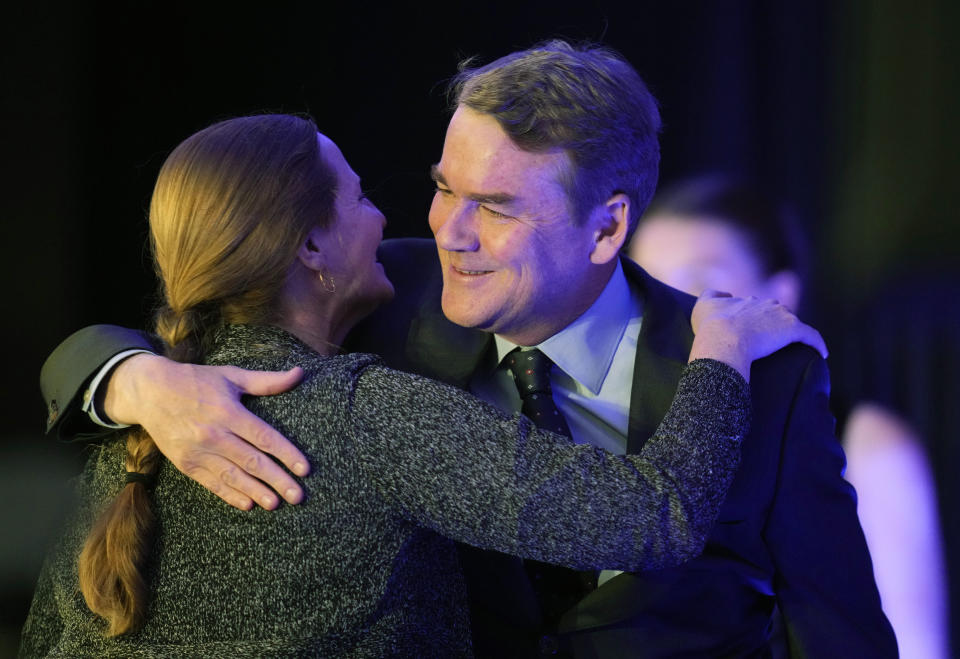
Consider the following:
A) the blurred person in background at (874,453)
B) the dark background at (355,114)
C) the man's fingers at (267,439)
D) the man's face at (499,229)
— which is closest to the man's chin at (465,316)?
the man's face at (499,229)

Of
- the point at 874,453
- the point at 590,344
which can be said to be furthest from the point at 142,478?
the point at 874,453

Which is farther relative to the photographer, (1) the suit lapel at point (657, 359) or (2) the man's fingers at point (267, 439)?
(1) the suit lapel at point (657, 359)

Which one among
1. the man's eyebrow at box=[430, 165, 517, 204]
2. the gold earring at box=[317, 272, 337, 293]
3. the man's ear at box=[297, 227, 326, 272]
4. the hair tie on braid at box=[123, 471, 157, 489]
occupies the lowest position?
the hair tie on braid at box=[123, 471, 157, 489]

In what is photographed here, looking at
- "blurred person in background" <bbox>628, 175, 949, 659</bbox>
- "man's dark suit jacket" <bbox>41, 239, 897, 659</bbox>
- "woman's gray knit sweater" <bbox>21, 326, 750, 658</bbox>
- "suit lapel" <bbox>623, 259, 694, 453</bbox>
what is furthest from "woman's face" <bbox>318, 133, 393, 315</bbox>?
"blurred person in background" <bbox>628, 175, 949, 659</bbox>

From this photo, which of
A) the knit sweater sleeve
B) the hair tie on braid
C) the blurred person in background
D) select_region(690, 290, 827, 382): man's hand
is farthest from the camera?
the blurred person in background

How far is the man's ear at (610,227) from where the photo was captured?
5.69ft

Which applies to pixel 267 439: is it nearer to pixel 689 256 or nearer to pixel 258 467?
pixel 258 467

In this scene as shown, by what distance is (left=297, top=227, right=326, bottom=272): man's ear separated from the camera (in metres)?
1.50

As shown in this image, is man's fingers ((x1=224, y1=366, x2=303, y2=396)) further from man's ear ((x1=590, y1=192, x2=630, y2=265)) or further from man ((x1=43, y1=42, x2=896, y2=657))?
man's ear ((x1=590, y1=192, x2=630, y2=265))

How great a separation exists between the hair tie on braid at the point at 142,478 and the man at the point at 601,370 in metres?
0.13

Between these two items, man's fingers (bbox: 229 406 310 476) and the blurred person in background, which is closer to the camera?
man's fingers (bbox: 229 406 310 476)

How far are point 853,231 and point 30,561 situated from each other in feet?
8.18

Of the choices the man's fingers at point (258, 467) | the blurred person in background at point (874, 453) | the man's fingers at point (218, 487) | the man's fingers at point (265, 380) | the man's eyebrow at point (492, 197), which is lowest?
the blurred person in background at point (874, 453)

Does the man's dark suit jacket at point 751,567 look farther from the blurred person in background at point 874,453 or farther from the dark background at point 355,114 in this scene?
the dark background at point 355,114
